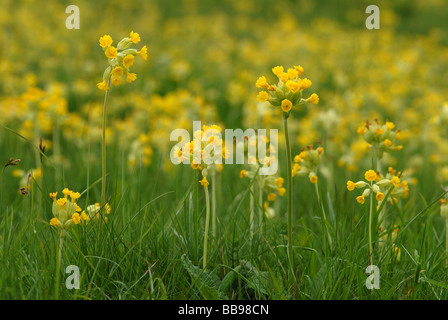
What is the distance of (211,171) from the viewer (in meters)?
2.11

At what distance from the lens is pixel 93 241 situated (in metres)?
1.87

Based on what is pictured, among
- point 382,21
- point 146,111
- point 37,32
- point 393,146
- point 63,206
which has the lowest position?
point 63,206

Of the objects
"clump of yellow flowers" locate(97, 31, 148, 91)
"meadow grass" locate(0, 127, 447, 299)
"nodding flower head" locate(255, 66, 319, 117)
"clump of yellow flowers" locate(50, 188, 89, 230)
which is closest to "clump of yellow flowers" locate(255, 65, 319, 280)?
"nodding flower head" locate(255, 66, 319, 117)

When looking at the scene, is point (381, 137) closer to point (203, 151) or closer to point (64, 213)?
point (203, 151)

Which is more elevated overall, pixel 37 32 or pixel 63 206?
pixel 37 32

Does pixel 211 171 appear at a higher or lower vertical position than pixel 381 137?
lower

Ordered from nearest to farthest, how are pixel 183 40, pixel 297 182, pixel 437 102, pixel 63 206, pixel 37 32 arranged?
pixel 63 206 → pixel 297 182 → pixel 437 102 → pixel 37 32 → pixel 183 40

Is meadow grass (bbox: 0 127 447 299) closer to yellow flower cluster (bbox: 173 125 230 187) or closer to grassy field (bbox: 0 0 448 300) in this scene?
grassy field (bbox: 0 0 448 300)

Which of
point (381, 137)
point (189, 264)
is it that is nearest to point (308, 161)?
point (381, 137)

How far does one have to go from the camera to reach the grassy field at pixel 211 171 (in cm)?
179

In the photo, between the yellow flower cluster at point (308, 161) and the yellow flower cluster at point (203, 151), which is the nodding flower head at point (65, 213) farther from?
the yellow flower cluster at point (308, 161)
